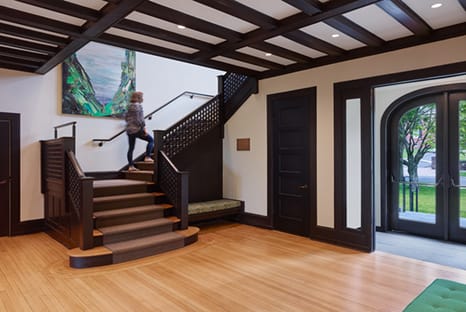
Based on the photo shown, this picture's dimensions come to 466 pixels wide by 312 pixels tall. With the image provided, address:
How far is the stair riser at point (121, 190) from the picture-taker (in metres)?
5.09

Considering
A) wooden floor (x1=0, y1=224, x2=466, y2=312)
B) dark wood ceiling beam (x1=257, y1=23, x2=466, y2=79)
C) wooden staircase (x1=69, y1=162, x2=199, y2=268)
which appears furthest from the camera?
wooden staircase (x1=69, y1=162, x2=199, y2=268)

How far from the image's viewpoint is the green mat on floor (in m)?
2.20

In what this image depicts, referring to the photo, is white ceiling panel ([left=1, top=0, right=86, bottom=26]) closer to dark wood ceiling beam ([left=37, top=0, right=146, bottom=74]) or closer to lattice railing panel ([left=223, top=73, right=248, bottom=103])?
dark wood ceiling beam ([left=37, top=0, right=146, bottom=74])

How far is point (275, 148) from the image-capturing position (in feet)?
19.3

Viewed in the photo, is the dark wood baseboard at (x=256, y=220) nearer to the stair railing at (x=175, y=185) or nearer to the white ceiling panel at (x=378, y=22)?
the stair railing at (x=175, y=185)

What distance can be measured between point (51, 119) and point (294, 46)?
14.8ft

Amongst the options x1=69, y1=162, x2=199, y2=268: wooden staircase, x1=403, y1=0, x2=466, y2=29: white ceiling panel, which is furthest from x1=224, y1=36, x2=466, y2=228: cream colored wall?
x1=69, y1=162, x2=199, y2=268: wooden staircase

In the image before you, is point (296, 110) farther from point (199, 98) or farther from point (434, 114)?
point (199, 98)

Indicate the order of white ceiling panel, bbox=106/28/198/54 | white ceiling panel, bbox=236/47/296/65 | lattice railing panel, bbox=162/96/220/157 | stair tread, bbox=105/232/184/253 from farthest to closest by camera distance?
lattice railing panel, bbox=162/96/220/157 → white ceiling panel, bbox=236/47/296/65 → stair tread, bbox=105/232/184/253 → white ceiling panel, bbox=106/28/198/54

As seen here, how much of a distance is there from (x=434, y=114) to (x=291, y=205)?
293 centimetres

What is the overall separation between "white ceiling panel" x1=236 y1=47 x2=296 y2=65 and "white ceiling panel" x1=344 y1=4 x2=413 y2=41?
4.89 ft

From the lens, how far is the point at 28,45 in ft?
14.4

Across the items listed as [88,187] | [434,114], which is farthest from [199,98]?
[434,114]

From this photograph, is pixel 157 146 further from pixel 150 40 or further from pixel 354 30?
pixel 354 30
